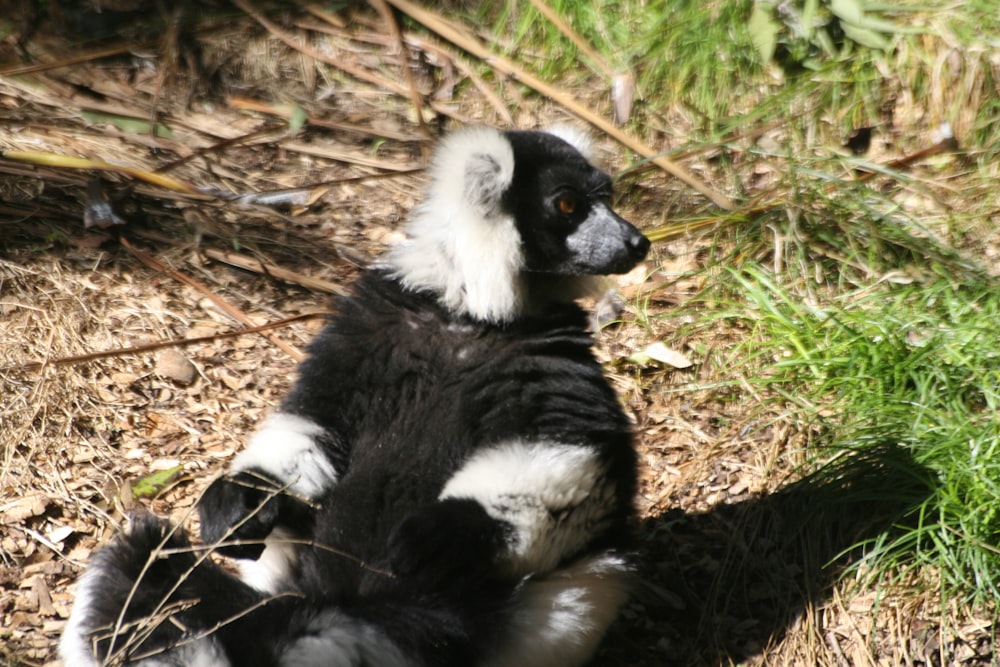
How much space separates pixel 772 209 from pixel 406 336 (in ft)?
8.18

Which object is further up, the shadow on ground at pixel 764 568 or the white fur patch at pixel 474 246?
the white fur patch at pixel 474 246

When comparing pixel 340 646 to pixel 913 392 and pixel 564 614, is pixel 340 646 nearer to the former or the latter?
pixel 564 614

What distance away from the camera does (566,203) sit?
143 inches

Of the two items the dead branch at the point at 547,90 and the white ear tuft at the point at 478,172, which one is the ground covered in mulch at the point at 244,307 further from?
the white ear tuft at the point at 478,172

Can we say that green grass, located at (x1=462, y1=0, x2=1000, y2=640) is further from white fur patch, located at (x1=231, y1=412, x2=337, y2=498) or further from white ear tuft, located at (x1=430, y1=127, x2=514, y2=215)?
white fur patch, located at (x1=231, y1=412, x2=337, y2=498)

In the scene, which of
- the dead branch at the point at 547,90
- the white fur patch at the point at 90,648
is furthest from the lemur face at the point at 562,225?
the dead branch at the point at 547,90

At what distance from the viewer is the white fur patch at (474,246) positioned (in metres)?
3.48

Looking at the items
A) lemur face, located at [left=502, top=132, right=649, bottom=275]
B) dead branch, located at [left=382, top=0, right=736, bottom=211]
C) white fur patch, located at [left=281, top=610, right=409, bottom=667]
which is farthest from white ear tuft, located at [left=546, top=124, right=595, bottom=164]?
white fur patch, located at [left=281, top=610, right=409, bottom=667]

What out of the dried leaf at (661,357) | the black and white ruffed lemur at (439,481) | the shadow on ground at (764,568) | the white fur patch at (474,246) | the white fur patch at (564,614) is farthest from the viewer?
the dried leaf at (661,357)

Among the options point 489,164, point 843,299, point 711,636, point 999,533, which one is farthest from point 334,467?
point 843,299

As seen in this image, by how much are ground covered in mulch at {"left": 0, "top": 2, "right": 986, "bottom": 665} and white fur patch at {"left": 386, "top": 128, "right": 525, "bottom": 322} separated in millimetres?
1256

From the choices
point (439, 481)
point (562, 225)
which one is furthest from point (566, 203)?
point (439, 481)

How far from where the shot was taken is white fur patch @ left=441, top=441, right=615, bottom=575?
310 centimetres

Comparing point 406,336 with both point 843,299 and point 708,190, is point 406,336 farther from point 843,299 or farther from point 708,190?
point 708,190
